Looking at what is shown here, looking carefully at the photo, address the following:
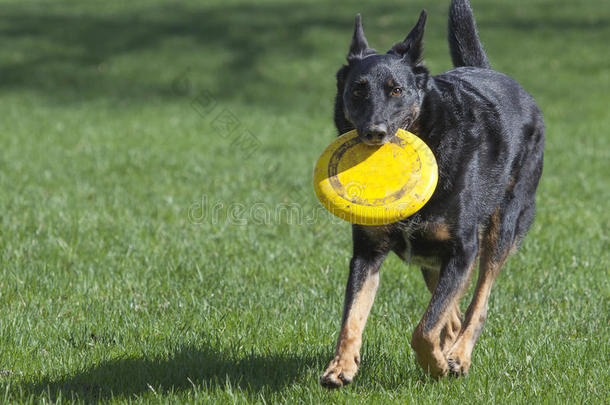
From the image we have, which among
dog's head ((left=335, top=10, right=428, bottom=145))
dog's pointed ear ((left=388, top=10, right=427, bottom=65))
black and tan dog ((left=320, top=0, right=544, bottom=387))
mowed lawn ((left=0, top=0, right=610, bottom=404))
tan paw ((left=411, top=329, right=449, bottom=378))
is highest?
dog's pointed ear ((left=388, top=10, right=427, bottom=65))

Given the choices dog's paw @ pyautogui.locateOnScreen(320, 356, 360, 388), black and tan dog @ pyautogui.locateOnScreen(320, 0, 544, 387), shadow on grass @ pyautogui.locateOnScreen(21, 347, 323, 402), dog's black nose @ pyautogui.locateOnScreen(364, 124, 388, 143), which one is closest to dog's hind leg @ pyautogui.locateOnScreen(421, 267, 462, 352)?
black and tan dog @ pyautogui.locateOnScreen(320, 0, 544, 387)

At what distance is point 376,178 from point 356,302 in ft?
2.16

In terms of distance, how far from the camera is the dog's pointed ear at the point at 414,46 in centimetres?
399

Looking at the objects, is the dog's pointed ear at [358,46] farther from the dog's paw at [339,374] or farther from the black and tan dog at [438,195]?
the dog's paw at [339,374]

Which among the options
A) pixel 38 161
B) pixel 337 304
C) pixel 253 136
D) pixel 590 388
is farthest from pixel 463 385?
pixel 253 136

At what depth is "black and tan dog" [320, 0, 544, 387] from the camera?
143 inches

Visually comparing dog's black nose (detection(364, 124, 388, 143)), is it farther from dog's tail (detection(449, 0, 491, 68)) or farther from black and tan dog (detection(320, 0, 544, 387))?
dog's tail (detection(449, 0, 491, 68))

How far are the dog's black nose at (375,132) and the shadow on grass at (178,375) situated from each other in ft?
4.13

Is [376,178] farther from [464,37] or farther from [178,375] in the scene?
[464,37]

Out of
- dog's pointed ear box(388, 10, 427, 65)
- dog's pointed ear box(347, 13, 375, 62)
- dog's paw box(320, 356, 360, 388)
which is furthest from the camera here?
dog's pointed ear box(347, 13, 375, 62)

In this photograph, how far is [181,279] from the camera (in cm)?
528

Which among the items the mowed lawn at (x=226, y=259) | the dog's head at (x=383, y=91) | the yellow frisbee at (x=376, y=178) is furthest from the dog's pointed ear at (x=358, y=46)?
the mowed lawn at (x=226, y=259)

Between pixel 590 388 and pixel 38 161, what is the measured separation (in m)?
7.88

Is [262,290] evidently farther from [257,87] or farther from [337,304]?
[257,87]
